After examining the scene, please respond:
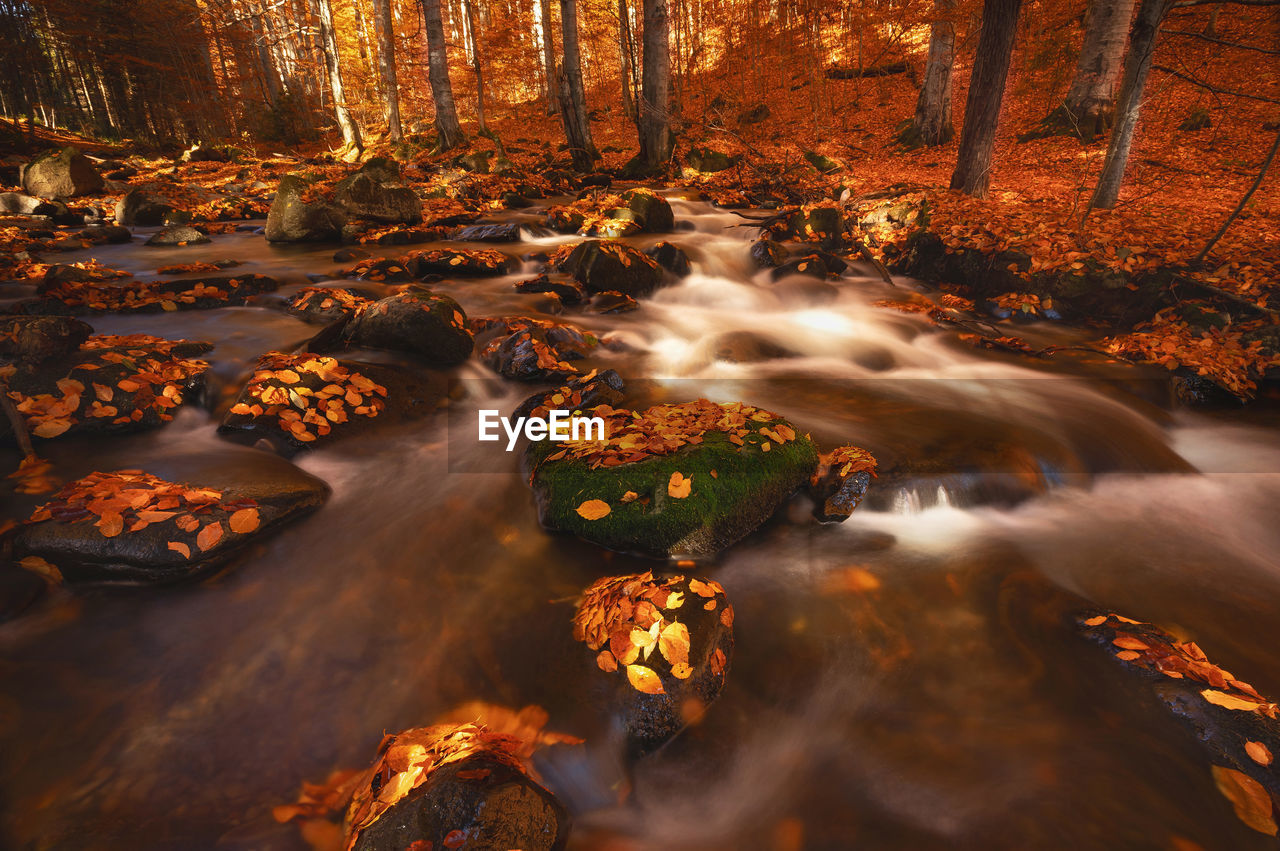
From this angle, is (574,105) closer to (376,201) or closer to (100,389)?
(376,201)

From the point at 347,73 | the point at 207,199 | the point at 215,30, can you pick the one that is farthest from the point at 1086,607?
the point at 347,73

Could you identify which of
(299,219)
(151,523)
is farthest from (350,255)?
(151,523)

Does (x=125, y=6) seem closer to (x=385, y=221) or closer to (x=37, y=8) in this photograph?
(x=37, y=8)

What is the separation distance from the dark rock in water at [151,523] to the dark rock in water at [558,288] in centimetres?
495

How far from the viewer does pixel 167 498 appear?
3.46 m

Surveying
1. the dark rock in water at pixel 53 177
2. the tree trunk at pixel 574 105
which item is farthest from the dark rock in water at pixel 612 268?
the dark rock in water at pixel 53 177

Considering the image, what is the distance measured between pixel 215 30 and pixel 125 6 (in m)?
3.07

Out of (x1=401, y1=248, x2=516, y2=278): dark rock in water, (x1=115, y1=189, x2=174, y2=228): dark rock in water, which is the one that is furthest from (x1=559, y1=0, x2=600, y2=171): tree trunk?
(x1=115, y1=189, x2=174, y2=228): dark rock in water

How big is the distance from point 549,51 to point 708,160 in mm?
14307

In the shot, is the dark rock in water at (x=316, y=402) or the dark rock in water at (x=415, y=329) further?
the dark rock in water at (x=415, y=329)

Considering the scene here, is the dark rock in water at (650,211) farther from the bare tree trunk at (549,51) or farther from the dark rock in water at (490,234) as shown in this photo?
the bare tree trunk at (549,51)

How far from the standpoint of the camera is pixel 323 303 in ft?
23.8

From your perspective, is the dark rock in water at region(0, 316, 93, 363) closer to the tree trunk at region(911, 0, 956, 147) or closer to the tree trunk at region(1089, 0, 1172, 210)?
the tree trunk at region(1089, 0, 1172, 210)

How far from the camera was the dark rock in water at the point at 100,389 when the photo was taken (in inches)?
168
